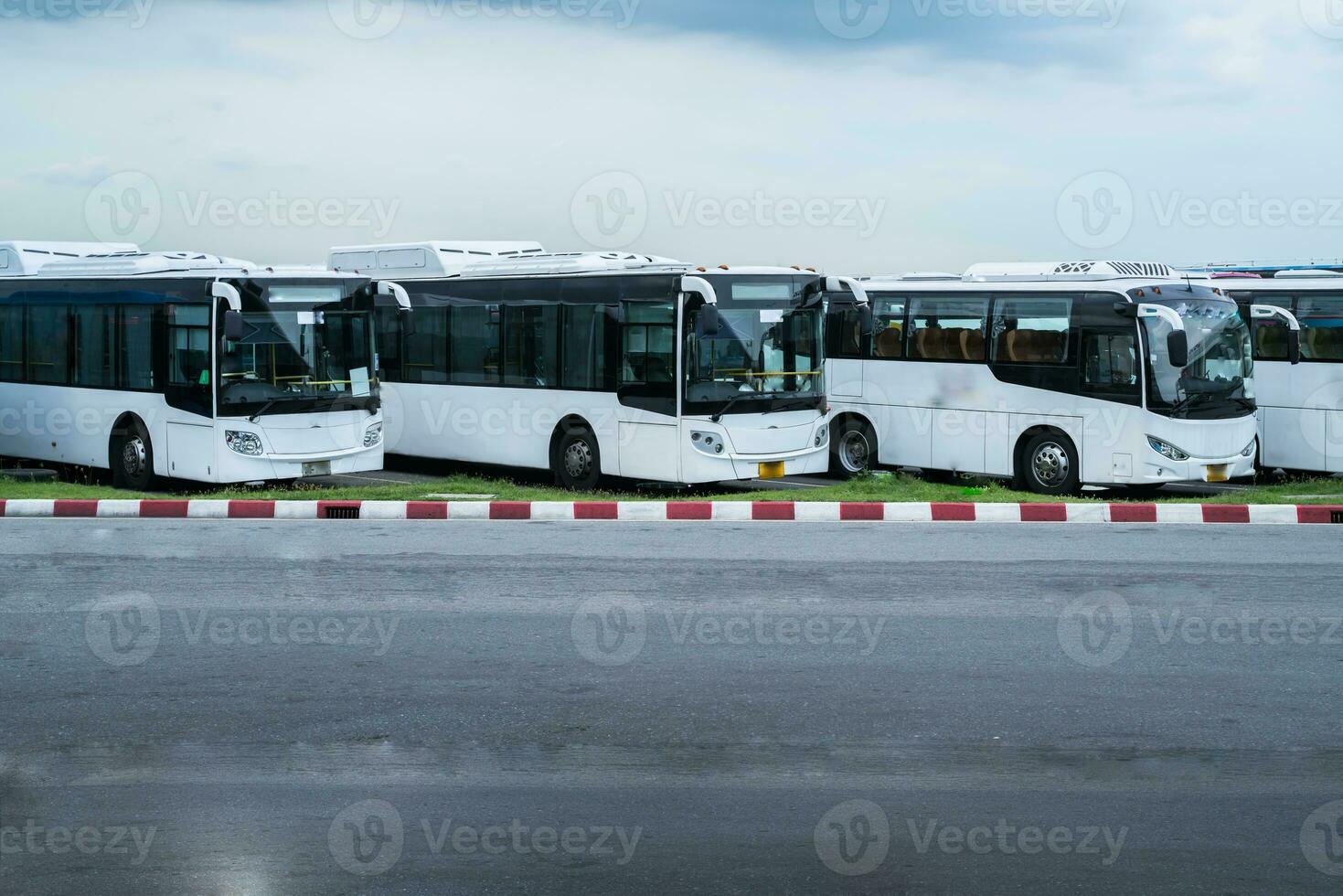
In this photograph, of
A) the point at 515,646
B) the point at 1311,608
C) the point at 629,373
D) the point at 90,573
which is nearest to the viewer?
the point at 515,646

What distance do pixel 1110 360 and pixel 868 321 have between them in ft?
13.1

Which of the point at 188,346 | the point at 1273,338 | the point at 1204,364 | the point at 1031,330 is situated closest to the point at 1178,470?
the point at 1204,364

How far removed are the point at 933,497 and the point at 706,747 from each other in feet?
33.1

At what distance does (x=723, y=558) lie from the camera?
12.6 meters

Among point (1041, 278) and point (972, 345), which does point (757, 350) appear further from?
point (1041, 278)

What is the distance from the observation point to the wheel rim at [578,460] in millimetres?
18641

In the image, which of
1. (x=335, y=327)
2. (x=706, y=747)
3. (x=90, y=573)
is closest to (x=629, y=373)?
(x=335, y=327)

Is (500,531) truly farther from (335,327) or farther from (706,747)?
(706,747)

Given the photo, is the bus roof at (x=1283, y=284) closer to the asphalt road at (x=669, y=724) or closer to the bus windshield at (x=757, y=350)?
the bus windshield at (x=757, y=350)

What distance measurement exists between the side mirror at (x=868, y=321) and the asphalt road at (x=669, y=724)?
8728 mm

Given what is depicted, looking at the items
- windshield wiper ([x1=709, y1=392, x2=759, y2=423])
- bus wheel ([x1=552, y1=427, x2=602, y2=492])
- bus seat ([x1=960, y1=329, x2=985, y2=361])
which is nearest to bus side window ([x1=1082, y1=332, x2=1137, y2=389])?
bus seat ([x1=960, y1=329, x2=985, y2=361])

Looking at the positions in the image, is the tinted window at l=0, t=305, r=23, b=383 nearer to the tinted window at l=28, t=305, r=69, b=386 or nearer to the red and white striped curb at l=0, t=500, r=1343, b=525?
the tinted window at l=28, t=305, r=69, b=386

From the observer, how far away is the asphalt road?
5598 mm

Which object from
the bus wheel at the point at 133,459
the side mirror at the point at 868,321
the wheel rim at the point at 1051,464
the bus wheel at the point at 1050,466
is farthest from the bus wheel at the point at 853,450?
the bus wheel at the point at 133,459
